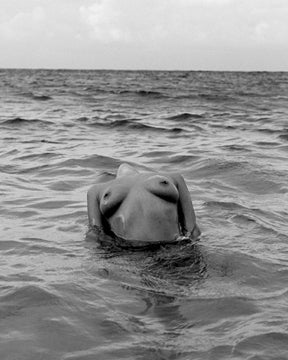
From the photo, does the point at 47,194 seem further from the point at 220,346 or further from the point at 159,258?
the point at 220,346

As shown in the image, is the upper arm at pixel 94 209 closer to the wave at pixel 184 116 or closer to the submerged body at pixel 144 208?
the submerged body at pixel 144 208

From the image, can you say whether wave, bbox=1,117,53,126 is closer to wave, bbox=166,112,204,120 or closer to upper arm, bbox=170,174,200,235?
wave, bbox=166,112,204,120

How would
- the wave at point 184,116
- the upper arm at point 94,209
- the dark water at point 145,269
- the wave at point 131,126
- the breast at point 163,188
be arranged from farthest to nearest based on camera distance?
1. the wave at point 184,116
2. the wave at point 131,126
3. the upper arm at point 94,209
4. the breast at point 163,188
5. the dark water at point 145,269

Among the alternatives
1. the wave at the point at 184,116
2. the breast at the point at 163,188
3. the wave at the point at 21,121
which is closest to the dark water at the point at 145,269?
the breast at the point at 163,188

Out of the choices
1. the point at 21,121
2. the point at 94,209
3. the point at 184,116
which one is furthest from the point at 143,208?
the point at 184,116

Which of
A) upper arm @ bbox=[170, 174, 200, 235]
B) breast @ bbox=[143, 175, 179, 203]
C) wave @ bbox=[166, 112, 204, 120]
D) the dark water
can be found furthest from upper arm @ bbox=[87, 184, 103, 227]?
wave @ bbox=[166, 112, 204, 120]

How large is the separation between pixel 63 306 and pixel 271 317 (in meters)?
1.49

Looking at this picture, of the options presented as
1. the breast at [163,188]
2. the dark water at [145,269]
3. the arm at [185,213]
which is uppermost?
the breast at [163,188]

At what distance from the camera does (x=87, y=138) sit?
1499 cm

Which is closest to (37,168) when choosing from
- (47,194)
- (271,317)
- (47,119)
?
(47,194)

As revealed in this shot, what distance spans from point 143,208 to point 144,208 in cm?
1

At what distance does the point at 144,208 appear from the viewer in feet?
19.4

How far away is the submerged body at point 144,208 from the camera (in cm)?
589

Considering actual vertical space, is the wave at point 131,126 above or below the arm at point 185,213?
below
